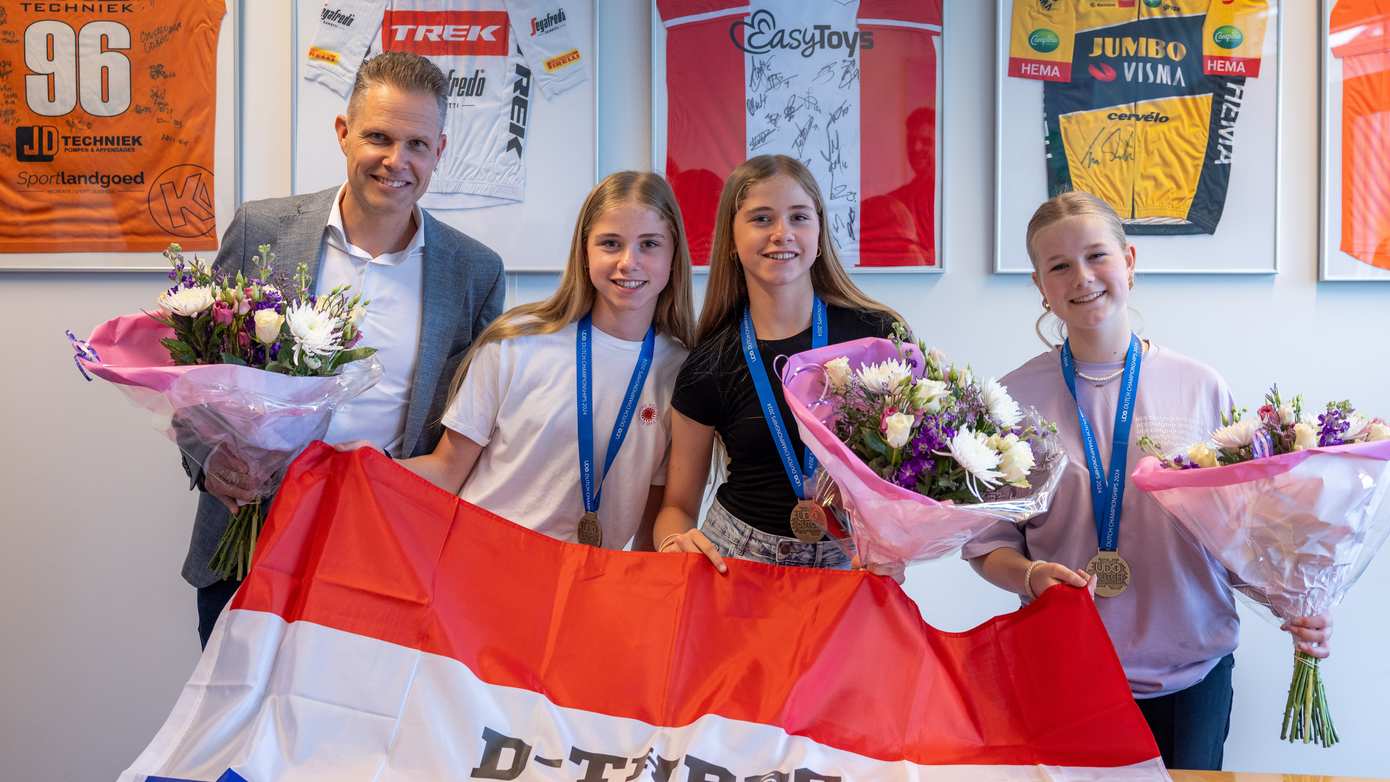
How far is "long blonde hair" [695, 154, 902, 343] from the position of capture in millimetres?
2477

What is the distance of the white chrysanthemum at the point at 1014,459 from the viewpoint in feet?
5.76

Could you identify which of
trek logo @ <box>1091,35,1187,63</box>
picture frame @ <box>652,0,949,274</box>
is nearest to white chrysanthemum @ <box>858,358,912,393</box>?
picture frame @ <box>652,0,949,274</box>

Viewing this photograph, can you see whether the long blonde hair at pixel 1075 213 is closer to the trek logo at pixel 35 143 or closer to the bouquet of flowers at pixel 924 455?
the bouquet of flowers at pixel 924 455

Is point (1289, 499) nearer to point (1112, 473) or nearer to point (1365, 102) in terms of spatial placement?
point (1112, 473)

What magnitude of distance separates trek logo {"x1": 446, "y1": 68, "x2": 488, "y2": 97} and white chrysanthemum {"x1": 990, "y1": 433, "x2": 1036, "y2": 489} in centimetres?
224

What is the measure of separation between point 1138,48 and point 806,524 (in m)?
2.07

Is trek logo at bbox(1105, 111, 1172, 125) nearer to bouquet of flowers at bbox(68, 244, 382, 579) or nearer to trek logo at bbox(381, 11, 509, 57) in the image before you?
trek logo at bbox(381, 11, 509, 57)

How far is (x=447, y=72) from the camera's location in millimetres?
3311

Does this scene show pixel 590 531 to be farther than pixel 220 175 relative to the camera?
No

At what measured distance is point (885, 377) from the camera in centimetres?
187

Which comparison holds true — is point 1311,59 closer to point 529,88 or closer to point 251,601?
point 529,88

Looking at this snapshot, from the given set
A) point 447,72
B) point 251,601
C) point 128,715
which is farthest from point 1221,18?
point 128,715

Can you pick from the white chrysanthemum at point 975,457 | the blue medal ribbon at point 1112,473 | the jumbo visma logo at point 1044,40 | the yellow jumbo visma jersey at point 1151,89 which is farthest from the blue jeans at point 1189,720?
the jumbo visma logo at point 1044,40

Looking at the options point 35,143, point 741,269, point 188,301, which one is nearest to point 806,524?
point 741,269
